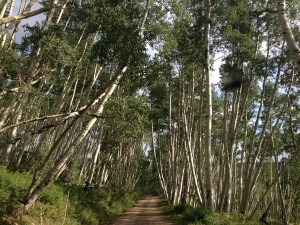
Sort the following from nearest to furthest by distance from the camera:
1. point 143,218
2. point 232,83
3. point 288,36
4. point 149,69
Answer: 1. point 288,36
2. point 149,69
3. point 232,83
4. point 143,218

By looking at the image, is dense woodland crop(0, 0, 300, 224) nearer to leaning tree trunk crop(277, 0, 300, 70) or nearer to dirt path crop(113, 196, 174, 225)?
leaning tree trunk crop(277, 0, 300, 70)

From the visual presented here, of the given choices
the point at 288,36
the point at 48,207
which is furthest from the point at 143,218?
the point at 288,36

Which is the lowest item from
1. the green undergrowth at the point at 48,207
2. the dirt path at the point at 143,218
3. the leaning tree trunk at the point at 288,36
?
the dirt path at the point at 143,218

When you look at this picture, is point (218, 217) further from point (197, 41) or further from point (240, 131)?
point (240, 131)

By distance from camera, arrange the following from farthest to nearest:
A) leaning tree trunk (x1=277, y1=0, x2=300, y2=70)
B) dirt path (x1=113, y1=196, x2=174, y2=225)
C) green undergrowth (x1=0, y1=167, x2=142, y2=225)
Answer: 1. dirt path (x1=113, y1=196, x2=174, y2=225)
2. green undergrowth (x1=0, y1=167, x2=142, y2=225)
3. leaning tree trunk (x1=277, y1=0, x2=300, y2=70)

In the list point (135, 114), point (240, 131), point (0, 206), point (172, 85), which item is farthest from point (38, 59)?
point (240, 131)

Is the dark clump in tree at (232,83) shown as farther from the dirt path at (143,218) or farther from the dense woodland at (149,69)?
the dirt path at (143,218)

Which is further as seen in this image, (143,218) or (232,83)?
(143,218)

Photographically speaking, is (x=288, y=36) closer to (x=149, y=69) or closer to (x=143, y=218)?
(x=149, y=69)

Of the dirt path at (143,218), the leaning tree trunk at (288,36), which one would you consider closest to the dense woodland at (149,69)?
the leaning tree trunk at (288,36)

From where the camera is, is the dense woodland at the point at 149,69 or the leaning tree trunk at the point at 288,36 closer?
the leaning tree trunk at the point at 288,36

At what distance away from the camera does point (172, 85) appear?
948 inches

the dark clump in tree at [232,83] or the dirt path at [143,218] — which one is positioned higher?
the dark clump in tree at [232,83]

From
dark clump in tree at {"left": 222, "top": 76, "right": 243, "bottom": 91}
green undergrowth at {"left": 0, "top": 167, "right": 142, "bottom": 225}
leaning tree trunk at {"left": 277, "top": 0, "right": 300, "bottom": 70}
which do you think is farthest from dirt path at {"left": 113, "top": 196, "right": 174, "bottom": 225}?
leaning tree trunk at {"left": 277, "top": 0, "right": 300, "bottom": 70}
